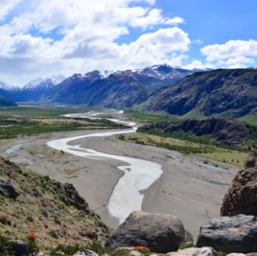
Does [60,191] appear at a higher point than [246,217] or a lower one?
lower

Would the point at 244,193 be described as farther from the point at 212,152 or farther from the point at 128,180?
the point at 212,152

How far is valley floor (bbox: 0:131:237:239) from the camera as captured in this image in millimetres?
63656

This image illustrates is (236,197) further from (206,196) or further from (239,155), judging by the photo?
(239,155)

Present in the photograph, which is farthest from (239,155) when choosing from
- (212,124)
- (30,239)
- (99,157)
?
(30,239)

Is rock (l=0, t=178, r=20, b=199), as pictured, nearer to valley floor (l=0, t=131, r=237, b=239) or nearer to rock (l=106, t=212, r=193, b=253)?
rock (l=106, t=212, r=193, b=253)

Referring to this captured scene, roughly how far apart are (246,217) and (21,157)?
9224cm

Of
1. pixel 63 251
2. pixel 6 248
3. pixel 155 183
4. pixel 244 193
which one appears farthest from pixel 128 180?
pixel 6 248

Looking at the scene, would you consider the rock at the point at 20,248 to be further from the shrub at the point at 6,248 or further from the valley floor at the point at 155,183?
the valley floor at the point at 155,183

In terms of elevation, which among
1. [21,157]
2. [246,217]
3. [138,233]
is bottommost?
[21,157]

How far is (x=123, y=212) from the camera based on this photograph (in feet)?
199

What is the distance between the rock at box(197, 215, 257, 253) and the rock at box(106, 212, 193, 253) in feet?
12.1

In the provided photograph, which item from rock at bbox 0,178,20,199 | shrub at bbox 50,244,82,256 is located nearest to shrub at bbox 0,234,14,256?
shrub at bbox 50,244,82,256

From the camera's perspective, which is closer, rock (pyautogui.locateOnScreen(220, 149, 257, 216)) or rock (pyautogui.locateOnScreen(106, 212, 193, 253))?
rock (pyautogui.locateOnScreen(106, 212, 193, 253))

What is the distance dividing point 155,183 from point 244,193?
2195 inches
